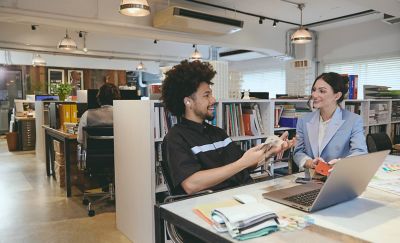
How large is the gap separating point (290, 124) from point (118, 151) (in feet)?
6.58

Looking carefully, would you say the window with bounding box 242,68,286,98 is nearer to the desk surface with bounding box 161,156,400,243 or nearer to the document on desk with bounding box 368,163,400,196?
the document on desk with bounding box 368,163,400,196

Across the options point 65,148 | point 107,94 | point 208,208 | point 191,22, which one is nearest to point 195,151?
point 208,208

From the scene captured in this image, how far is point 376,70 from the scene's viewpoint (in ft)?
22.0

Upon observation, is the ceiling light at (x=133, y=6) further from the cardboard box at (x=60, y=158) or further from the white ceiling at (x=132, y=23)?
the cardboard box at (x=60, y=158)

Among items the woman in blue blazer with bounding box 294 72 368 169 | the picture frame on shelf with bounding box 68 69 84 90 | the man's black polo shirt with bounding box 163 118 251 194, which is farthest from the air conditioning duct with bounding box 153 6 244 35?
the picture frame on shelf with bounding box 68 69 84 90

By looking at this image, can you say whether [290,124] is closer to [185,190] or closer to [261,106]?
[261,106]

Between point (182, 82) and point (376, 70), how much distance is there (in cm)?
624

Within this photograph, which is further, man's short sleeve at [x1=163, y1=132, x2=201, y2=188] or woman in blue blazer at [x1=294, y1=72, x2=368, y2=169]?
woman in blue blazer at [x1=294, y1=72, x2=368, y2=169]

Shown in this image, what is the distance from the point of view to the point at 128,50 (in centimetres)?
885

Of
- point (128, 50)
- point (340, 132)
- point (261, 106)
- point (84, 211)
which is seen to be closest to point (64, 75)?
point (128, 50)

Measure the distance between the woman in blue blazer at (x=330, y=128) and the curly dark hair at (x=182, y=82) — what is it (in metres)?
0.92

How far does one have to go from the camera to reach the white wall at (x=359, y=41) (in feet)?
20.7

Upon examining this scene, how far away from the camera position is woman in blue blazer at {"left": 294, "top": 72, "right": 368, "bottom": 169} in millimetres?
2248

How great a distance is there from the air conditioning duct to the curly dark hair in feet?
10.8
